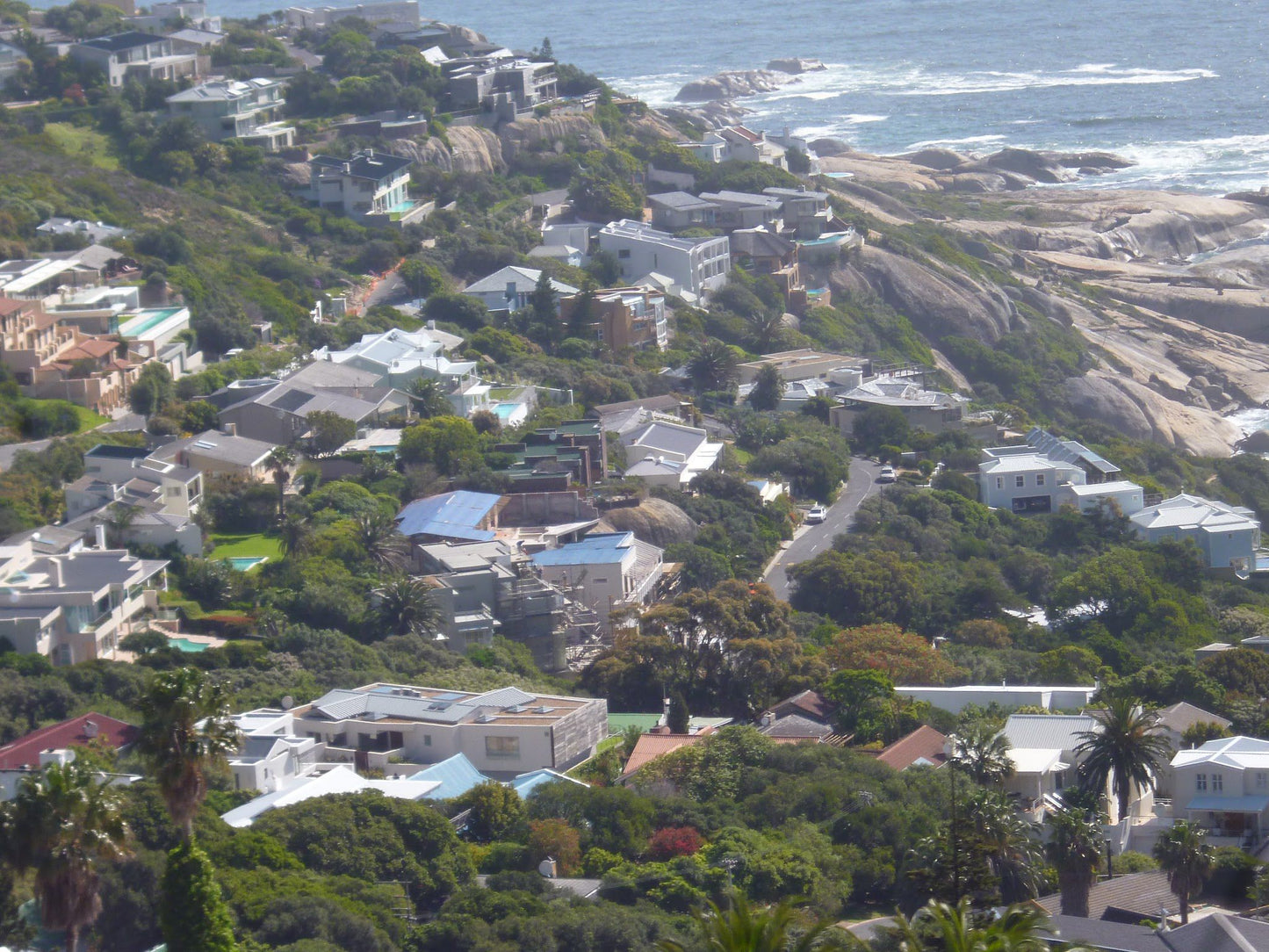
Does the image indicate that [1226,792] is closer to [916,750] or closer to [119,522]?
[916,750]

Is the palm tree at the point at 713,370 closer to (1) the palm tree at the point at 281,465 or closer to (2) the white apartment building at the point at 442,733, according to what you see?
(1) the palm tree at the point at 281,465

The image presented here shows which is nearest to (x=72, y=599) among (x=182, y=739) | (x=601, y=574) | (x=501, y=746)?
(x=501, y=746)

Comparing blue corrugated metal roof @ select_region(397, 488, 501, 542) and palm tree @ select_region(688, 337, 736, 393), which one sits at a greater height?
blue corrugated metal roof @ select_region(397, 488, 501, 542)

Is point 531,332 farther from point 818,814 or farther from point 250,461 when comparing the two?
point 818,814

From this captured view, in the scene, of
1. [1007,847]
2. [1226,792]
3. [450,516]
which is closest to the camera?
[1007,847]

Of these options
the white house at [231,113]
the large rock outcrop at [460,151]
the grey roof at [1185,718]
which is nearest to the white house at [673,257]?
the large rock outcrop at [460,151]

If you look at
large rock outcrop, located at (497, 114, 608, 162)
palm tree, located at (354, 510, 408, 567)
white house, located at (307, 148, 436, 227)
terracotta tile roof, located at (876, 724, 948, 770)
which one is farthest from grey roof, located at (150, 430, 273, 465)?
large rock outcrop, located at (497, 114, 608, 162)

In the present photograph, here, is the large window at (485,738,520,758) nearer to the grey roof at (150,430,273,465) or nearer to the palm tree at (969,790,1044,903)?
the palm tree at (969,790,1044,903)
